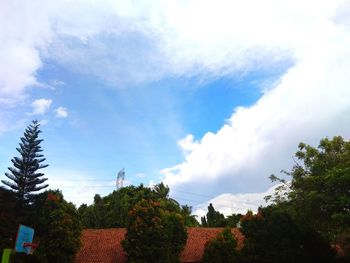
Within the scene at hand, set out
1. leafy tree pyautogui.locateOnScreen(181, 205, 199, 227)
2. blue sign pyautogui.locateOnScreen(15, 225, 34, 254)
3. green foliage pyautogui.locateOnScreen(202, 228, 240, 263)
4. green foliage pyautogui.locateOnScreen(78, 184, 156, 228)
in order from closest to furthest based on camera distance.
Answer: blue sign pyautogui.locateOnScreen(15, 225, 34, 254)
green foliage pyautogui.locateOnScreen(202, 228, 240, 263)
green foliage pyautogui.locateOnScreen(78, 184, 156, 228)
leafy tree pyautogui.locateOnScreen(181, 205, 199, 227)

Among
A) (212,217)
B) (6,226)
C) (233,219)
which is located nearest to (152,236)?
(6,226)

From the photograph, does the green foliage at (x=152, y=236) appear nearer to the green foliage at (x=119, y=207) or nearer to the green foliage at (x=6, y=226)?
the green foliage at (x=6, y=226)

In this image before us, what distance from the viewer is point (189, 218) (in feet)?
144

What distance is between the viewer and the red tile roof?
28.6m

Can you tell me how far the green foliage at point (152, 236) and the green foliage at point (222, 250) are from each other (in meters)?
1.72

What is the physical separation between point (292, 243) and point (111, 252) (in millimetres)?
11509

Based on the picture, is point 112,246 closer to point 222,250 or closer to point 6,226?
point 6,226

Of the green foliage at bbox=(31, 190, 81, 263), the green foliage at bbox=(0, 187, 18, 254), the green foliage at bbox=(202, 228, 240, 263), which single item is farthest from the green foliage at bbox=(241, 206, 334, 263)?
the green foliage at bbox=(0, 187, 18, 254)

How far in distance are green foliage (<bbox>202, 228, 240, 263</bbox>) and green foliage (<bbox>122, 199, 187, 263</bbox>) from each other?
5.65 ft

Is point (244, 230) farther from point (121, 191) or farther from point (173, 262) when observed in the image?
point (121, 191)

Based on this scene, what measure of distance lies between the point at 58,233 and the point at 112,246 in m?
4.63

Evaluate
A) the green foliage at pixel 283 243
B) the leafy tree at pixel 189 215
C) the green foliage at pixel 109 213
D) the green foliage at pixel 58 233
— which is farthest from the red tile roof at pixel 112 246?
the leafy tree at pixel 189 215

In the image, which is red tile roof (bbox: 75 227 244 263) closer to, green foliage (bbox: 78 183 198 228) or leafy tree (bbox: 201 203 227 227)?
green foliage (bbox: 78 183 198 228)

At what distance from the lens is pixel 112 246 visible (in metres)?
29.7
